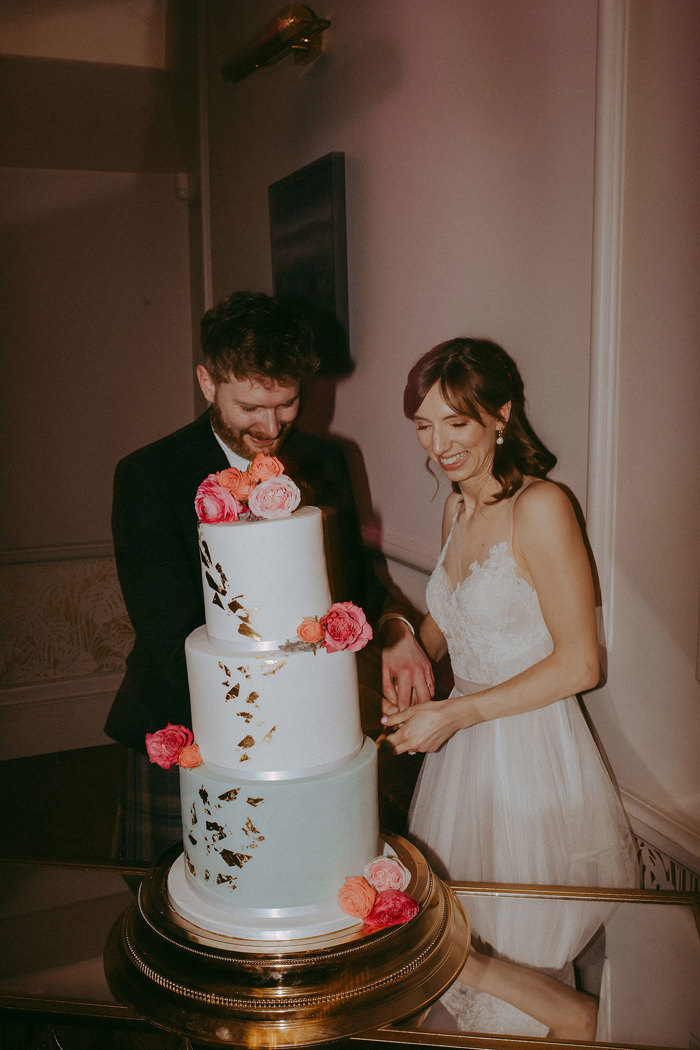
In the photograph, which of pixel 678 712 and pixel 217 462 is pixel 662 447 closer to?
pixel 678 712

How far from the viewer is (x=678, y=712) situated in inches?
52.6

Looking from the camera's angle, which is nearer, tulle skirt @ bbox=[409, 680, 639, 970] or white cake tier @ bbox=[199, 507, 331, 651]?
white cake tier @ bbox=[199, 507, 331, 651]

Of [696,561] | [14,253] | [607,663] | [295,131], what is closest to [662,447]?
[696,561]

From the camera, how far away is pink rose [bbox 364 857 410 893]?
1121 mm

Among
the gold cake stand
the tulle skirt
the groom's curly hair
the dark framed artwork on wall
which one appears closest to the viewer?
the gold cake stand

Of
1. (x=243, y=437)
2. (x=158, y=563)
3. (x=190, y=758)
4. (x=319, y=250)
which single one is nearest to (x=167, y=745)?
(x=190, y=758)

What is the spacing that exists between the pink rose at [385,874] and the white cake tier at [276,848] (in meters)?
0.03

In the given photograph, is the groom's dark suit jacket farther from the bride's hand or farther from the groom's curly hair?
the bride's hand

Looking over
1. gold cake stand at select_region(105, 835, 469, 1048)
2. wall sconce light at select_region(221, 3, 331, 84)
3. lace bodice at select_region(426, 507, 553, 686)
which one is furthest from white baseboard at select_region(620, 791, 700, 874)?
wall sconce light at select_region(221, 3, 331, 84)

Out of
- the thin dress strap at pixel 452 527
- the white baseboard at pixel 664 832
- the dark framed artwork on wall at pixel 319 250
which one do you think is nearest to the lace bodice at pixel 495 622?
the thin dress strap at pixel 452 527

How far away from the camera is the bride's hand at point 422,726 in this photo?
1.47 m

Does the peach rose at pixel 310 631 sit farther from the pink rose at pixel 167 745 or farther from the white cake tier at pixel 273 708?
the pink rose at pixel 167 745

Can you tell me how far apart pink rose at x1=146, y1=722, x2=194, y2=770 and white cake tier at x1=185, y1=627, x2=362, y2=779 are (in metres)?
0.06

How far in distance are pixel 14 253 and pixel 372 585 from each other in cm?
283
